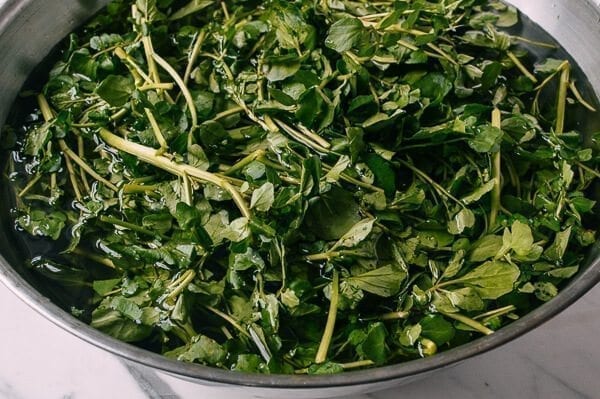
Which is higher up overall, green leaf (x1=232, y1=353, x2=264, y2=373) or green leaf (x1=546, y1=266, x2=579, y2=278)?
green leaf (x1=232, y1=353, x2=264, y2=373)

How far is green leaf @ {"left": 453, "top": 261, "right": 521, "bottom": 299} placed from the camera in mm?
695

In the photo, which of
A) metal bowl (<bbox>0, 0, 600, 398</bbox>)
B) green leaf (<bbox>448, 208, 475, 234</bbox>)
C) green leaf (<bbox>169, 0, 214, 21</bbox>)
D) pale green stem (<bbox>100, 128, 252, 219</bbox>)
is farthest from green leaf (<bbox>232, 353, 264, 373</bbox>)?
green leaf (<bbox>169, 0, 214, 21</bbox>)

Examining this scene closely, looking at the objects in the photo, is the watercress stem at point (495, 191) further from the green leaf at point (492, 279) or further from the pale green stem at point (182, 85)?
the pale green stem at point (182, 85)

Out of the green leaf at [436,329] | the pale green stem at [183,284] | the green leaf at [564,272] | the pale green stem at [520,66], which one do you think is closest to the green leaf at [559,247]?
the green leaf at [564,272]

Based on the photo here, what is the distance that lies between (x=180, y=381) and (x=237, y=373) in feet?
0.95

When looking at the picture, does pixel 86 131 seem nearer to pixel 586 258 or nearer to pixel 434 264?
pixel 434 264

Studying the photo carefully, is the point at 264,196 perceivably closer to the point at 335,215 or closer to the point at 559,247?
the point at 335,215

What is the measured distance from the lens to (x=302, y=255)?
0.72 metres

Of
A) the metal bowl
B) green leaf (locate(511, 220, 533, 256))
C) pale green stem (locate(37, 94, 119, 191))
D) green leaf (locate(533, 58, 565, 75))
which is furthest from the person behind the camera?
green leaf (locate(533, 58, 565, 75))

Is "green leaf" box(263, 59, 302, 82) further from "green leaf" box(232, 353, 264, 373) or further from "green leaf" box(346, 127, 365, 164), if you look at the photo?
"green leaf" box(232, 353, 264, 373)

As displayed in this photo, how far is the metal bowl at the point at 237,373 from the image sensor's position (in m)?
0.59

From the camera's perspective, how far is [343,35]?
2.58 ft

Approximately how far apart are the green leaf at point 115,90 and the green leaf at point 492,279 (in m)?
0.40

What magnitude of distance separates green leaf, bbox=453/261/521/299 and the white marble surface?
20 cm
